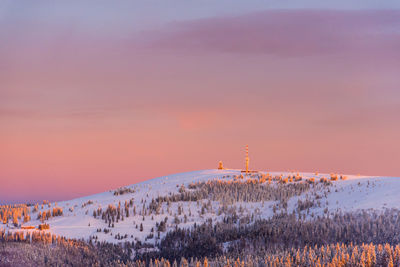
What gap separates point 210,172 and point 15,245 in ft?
77.7

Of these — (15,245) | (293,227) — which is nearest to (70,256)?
(15,245)

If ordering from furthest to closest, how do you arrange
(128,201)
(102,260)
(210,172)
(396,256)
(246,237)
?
(210,172)
(128,201)
(246,237)
(102,260)
(396,256)

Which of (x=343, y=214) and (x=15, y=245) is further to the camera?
(x=343, y=214)

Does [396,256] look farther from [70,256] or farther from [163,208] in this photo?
[163,208]

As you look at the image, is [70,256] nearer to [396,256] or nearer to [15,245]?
[15,245]

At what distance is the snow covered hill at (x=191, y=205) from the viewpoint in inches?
975

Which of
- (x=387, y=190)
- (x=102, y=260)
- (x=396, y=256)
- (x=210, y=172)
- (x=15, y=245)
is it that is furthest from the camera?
(x=210, y=172)

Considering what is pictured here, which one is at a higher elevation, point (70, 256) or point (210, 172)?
point (210, 172)

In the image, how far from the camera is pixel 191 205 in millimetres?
29438

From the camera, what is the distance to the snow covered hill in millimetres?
24766

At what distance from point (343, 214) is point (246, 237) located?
241 inches

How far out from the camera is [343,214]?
77.6ft

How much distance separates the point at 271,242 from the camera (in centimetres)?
1936

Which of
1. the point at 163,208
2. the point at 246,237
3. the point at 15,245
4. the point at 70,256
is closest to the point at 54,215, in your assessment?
the point at 163,208
